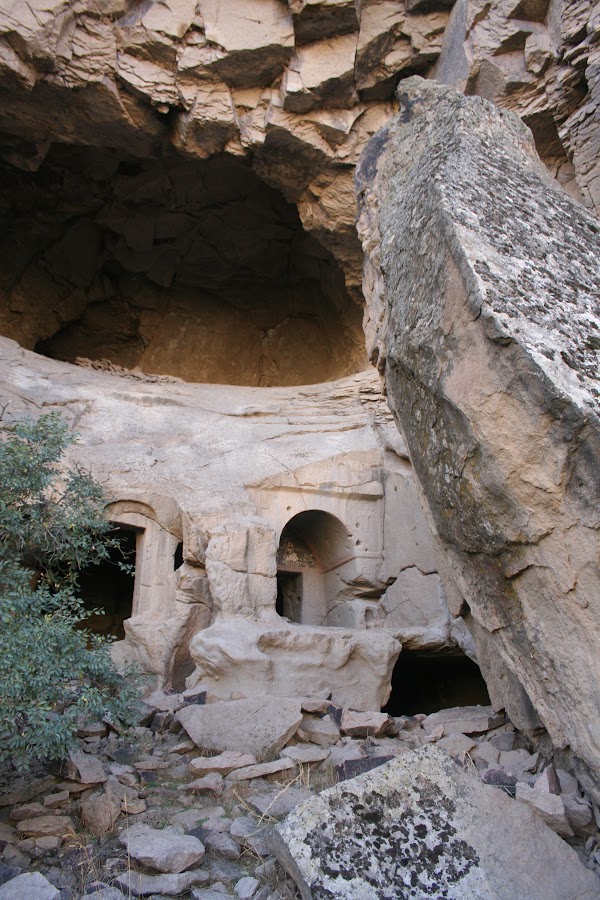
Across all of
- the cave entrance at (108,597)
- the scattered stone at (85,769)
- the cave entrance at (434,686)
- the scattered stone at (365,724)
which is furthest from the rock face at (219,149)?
the scattered stone at (85,769)

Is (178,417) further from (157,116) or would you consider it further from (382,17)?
(382,17)

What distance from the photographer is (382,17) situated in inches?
451

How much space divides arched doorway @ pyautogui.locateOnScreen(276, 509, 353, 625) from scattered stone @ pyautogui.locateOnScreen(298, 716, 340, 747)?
13.0 ft

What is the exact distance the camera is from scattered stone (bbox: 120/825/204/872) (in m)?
3.32

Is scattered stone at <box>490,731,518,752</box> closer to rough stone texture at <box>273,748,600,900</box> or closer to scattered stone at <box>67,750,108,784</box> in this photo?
rough stone texture at <box>273,748,600,900</box>

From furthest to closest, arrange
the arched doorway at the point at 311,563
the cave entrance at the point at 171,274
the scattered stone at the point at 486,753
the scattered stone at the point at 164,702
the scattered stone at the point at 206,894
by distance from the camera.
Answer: the cave entrance at the point at 171,274 → the arched doorway at the point at 311,563 → the scattered stone at the point at 164,702 → the scattered stone at the point at 486,753 → the scattered stone at the point at 206,894

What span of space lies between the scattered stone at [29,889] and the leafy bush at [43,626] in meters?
0.75

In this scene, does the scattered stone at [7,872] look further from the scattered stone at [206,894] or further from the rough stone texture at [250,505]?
the rough stone texture at [250,505]

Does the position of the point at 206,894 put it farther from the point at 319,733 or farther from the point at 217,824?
the point at 319,733

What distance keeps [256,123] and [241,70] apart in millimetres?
778

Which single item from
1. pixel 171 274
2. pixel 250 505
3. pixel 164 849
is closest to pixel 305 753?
pixel 164 849

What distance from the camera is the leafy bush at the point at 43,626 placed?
3760 mm

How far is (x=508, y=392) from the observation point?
10.6 ft

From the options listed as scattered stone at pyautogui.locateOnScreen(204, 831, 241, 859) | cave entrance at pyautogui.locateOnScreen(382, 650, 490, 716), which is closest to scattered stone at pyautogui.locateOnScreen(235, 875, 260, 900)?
scattered stone at pyautogui.locateOnScreen(204, 831, 241, 859)
